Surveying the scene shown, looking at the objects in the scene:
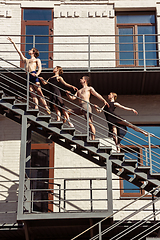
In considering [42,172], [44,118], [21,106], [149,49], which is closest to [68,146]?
[44,118]

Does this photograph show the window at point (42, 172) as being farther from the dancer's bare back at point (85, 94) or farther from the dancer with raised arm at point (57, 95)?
the dancer's bare back at point (85, 94)

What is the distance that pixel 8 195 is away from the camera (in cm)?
1432

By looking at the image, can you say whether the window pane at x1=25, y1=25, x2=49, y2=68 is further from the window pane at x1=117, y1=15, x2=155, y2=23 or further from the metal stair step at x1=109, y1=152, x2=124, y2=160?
the metal stair step at x1=109, y1=152, x2=124, y2=160

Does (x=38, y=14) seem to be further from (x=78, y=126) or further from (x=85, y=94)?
(x=85, y=94)

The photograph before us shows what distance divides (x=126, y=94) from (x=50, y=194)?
426 centimetres

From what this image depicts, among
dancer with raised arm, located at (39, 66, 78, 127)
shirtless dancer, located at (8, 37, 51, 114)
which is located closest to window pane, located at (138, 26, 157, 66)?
dancer with raised arm, located at (39, 66, 78, 127)

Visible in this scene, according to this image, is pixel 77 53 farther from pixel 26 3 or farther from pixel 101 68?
pixel 26 3

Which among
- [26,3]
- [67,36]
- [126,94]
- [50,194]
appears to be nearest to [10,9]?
[26,3]

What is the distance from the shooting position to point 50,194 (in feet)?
46.5

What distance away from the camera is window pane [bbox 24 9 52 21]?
54.1ft

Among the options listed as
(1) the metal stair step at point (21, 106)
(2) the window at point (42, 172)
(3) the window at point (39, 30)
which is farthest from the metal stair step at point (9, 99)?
(3) the window at point (39, 30)

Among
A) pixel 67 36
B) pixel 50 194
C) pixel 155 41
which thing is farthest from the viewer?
pixel 155 41

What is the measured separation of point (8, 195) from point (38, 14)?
6616 mm

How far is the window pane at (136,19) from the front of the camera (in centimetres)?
1653
